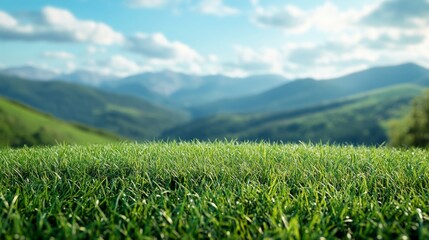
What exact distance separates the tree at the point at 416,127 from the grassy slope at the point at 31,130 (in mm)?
95325

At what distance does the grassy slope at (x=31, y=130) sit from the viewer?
14775 centimetres

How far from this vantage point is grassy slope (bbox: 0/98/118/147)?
14775 cm

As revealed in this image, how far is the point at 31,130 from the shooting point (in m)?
156

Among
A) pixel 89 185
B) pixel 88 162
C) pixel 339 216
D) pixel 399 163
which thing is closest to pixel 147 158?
pixel 88 162

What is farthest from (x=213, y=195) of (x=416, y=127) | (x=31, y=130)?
(x=31, y=130)

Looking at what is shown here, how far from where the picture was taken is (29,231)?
15.8ft

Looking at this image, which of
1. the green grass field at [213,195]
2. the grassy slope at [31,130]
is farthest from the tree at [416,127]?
the grassy slope at [31,130]

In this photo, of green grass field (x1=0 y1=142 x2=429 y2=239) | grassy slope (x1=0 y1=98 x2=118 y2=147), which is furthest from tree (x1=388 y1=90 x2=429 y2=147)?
grassy slope (x1=0 y1=98 x2=118 y2=147)

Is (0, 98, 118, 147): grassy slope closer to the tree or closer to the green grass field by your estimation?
the tree

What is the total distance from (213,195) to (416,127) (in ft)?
262

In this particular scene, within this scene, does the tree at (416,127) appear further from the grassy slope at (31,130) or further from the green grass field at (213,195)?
the grassy slope at (31,130)

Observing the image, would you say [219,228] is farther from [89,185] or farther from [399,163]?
[399,163]

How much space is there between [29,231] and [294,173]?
3986 millimetres

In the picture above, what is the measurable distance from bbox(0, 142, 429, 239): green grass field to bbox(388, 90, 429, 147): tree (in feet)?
236
